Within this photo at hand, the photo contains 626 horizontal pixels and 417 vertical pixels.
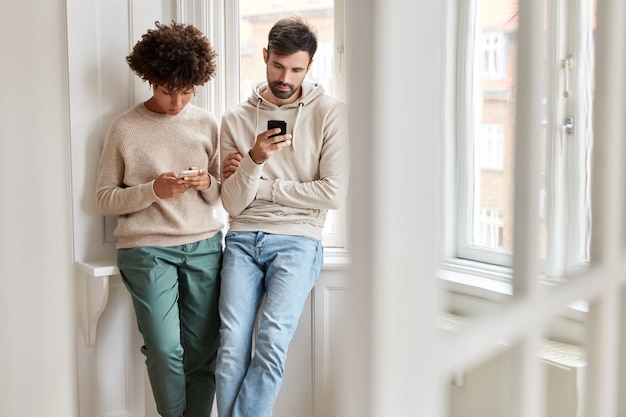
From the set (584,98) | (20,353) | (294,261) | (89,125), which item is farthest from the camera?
(89,125)

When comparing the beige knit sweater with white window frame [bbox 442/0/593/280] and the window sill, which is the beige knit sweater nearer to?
white window frame [bbox 442/0/593/280]

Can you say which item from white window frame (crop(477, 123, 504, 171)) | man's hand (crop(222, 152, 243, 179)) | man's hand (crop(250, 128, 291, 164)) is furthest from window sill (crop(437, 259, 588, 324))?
man's hand (crop(222, 152, 243, 179))

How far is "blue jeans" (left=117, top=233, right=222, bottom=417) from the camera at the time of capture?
2.23 m

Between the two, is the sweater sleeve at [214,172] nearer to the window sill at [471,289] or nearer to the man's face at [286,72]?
the man's face at [286,72]

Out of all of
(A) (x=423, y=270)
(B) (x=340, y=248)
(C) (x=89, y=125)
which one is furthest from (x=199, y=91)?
(A) (x=423, y=270)

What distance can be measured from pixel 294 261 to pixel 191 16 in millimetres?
1034

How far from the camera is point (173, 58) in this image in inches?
86.9

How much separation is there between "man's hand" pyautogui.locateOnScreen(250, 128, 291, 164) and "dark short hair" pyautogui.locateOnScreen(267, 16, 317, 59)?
0.29 m

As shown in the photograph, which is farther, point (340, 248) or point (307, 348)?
point (340, 248)

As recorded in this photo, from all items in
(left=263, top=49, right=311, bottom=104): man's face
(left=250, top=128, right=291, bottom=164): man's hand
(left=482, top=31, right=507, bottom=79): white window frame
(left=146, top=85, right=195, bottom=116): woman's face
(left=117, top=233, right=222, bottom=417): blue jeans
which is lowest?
(left=117, top=233, right=222, bottom=417): blue jeans

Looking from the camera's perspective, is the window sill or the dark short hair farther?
the dark short hair

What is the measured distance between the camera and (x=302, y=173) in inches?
92.3

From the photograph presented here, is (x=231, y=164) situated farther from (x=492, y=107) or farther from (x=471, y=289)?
(x=471, y=289)

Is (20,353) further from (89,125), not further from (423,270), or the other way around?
(89,125)
